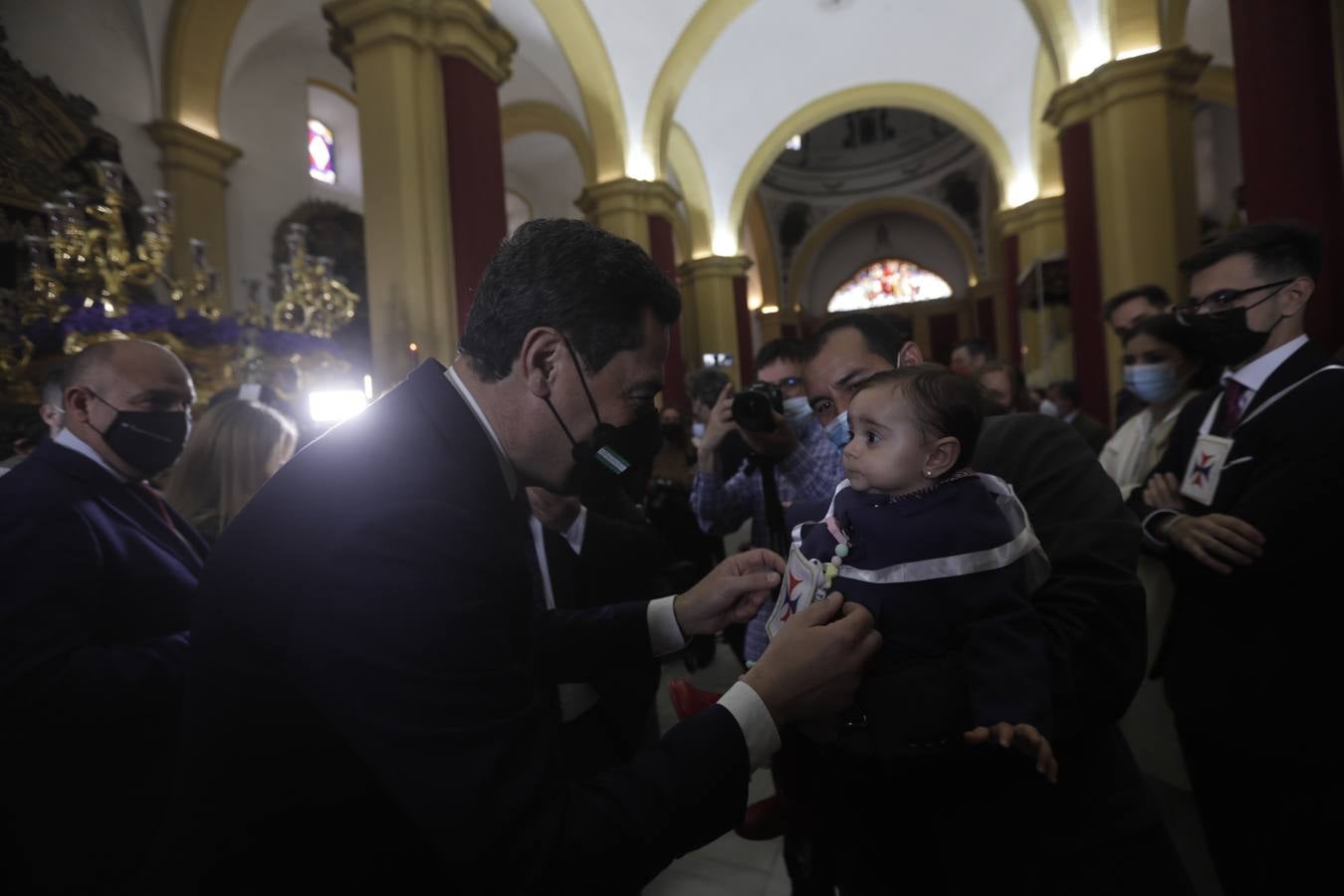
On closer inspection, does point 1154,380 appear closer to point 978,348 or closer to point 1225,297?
point 1225,297

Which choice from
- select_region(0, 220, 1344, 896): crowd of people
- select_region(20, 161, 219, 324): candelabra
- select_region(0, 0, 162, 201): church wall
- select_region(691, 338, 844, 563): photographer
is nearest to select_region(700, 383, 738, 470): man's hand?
select_region(691, 338, 844, 563): photographer

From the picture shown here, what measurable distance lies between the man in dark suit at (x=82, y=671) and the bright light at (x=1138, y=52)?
7.95 meters

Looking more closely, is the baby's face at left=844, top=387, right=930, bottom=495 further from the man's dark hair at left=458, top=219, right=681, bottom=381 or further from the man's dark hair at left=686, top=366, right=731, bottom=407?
the man's dark hair at left=686, top=366, right=731, bottom=407

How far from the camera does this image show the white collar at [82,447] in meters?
1.94

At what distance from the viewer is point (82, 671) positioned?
1.58 metres

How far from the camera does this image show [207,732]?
3.44ft

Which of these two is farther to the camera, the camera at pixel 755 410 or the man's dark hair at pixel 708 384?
the man's dark hair at pixel 708 384

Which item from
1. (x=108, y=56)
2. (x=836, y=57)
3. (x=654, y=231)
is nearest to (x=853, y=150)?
(x=836, y=57)

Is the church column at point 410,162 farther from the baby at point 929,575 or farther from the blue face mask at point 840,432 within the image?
the baby at point 929,575

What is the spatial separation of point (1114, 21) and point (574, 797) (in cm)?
823

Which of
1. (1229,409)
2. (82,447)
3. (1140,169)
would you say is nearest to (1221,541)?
(1229,409)

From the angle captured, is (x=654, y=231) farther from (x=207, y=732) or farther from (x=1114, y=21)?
(x=207, y=732)

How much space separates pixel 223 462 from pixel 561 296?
2058 mm

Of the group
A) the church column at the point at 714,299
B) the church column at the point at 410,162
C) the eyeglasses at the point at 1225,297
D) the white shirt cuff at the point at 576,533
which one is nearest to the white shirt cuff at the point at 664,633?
the white shirt cuff at the point at 576,533
